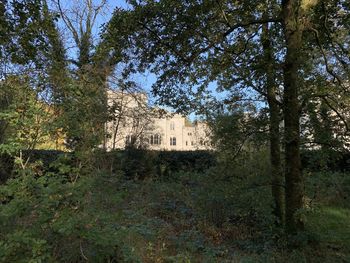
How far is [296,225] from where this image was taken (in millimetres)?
8539

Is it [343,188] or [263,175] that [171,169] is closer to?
[343,188]

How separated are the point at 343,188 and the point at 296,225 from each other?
7.44 metres

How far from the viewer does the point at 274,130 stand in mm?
8656

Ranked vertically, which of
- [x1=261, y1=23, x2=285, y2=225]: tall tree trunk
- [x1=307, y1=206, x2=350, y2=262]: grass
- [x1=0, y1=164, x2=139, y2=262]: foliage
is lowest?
[x1=307, y1=206, x2=350, y2=262]: grass

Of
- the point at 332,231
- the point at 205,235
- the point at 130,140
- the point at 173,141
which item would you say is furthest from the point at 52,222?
the point at 173,141

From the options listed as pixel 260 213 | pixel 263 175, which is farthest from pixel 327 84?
pixel 260 213

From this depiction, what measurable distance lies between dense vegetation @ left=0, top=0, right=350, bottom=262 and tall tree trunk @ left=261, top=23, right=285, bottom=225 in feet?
0.12

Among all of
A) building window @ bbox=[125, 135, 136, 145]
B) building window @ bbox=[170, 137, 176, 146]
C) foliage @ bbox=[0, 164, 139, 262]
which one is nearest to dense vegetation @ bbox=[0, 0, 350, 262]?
foliage @ bbox=[0, 164, 139, 262]

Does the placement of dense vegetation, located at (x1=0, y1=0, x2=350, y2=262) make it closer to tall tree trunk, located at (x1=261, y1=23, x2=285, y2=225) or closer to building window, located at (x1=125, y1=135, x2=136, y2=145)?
tall tree trunk, located at (x1=261, y1=23, x2=285, y2=225)

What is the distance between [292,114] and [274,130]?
57 centimetres

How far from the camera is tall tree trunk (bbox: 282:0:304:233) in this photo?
8031 mm

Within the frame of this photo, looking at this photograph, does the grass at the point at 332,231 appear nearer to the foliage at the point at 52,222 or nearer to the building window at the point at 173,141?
the foliage at the point at 52,222

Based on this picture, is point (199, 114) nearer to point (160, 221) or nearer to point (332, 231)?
point (160, 221)

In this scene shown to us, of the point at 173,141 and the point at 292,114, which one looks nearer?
the point at 292,114
